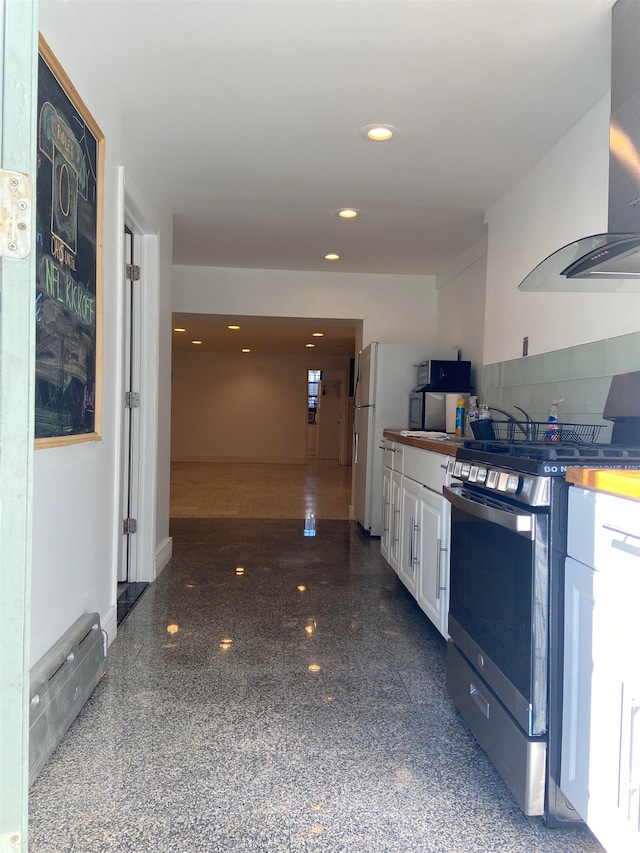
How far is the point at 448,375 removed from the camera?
472 cm

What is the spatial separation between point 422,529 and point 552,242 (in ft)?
4.91

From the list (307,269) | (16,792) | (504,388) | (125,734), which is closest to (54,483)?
(125,734)

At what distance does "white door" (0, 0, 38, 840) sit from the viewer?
2.49 ft

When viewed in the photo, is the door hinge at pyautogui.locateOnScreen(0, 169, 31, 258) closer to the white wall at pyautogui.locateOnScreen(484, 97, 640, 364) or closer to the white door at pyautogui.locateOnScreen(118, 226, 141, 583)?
the white wall at pyautogui.locateOnScreen(484, 97, 640, 364)

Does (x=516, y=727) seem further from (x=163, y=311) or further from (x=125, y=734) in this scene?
(x=163, y=311)

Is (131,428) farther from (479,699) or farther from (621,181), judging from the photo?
(621,181)

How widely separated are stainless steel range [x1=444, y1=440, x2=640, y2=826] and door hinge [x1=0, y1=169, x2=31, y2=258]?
4.03 feet

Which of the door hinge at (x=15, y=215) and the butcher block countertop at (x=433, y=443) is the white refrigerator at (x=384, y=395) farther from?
the door hinge at (x=15, y=215)

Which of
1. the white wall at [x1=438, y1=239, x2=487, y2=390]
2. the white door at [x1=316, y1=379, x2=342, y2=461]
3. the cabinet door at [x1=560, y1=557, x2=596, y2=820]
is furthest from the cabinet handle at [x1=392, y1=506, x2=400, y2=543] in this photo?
the white door at [x1=316, y1=379, x2=342, y2=461]

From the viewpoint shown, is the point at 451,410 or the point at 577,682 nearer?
the point at 577,682

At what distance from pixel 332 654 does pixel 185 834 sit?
3.89 feet

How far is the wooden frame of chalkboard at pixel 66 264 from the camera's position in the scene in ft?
5.71

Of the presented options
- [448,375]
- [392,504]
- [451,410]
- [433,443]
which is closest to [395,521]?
[392,504]

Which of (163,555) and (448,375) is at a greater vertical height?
(448,375)
